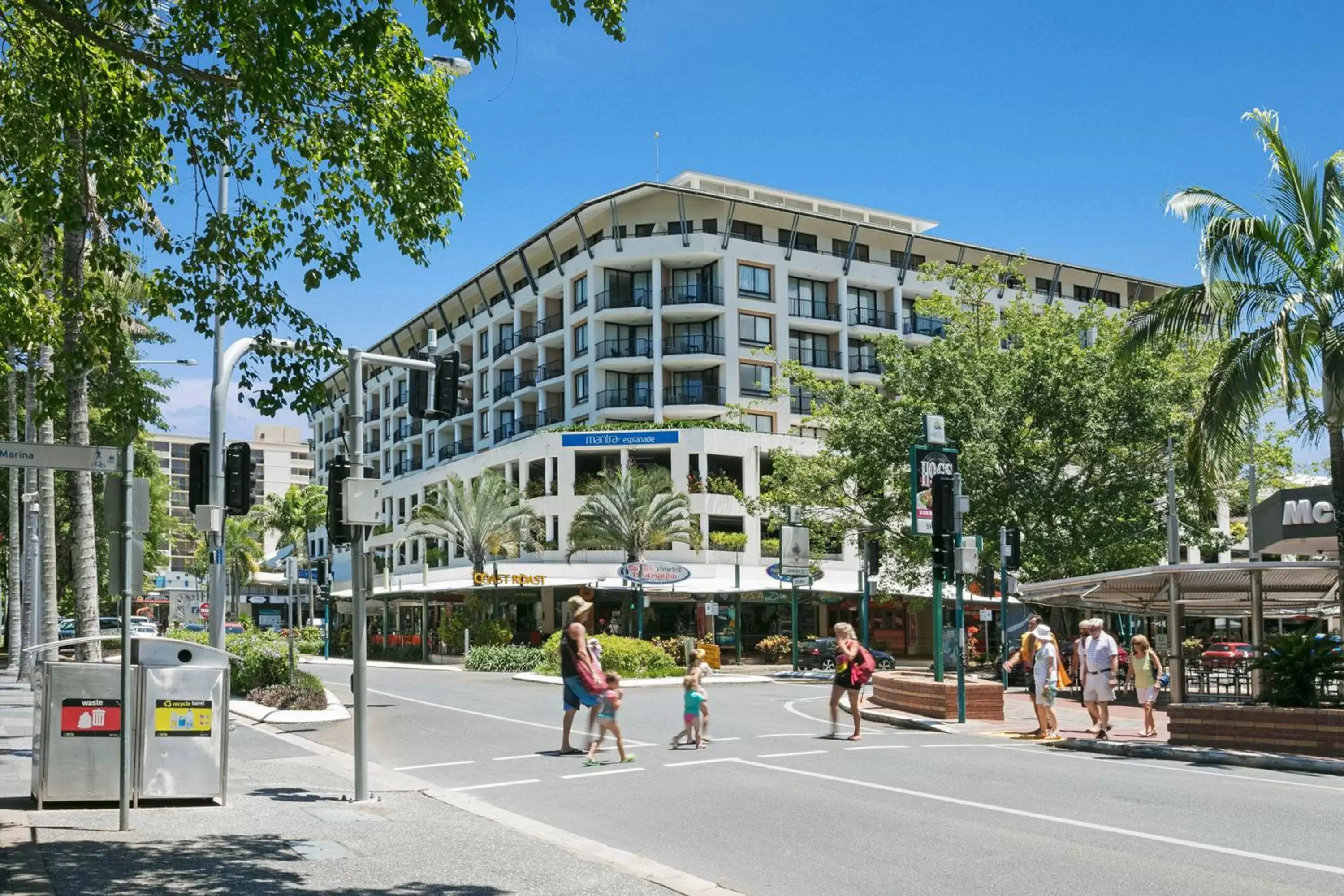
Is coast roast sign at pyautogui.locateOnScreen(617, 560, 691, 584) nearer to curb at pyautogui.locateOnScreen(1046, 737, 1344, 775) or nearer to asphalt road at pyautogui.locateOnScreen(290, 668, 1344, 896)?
asphalt road at pyautogui.locateOnScreen(290, 668, 1344, 896)

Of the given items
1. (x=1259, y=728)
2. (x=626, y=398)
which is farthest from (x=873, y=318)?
(x=1259, y=728)

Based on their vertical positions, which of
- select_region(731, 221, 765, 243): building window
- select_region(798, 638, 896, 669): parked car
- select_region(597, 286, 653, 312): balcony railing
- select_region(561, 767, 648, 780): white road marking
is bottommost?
select_region(798, 638, 896, 669): parked car

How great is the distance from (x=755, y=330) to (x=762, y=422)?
4.35 m

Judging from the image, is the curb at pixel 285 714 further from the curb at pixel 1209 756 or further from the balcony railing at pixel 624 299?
the balcony railing at pixel 624 299

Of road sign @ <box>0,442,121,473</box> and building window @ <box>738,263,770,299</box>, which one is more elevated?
building window @ <box>738,263,770,299</box>

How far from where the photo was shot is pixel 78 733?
408 inches

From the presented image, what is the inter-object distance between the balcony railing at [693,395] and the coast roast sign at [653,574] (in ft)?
56.6

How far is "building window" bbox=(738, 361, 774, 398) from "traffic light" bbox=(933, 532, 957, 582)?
131 ft

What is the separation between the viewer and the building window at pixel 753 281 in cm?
5994

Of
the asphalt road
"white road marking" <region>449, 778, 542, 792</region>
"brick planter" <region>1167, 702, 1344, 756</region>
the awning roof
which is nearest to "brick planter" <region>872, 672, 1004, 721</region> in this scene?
the asphalt road

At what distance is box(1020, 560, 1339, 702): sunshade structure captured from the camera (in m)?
20.2

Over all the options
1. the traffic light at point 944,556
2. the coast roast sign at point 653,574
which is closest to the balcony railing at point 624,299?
the coast roast sign at point 653,574

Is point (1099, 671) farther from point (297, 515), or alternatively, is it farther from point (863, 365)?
point (297, 515)

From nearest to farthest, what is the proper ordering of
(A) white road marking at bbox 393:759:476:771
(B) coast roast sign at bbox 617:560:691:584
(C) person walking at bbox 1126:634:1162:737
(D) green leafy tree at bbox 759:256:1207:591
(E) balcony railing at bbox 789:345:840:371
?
1. (A) white road marking at bbox 393:759:476:771
2. (C) person walking at bbox 1126:634:1162:737
3. (D) green leafy tree at bbox 759:256:1207:591
4. (B) coast roast sign at bbox 617:560:691:584
5. (E) balcony railing at bbox 789:345:840:371
